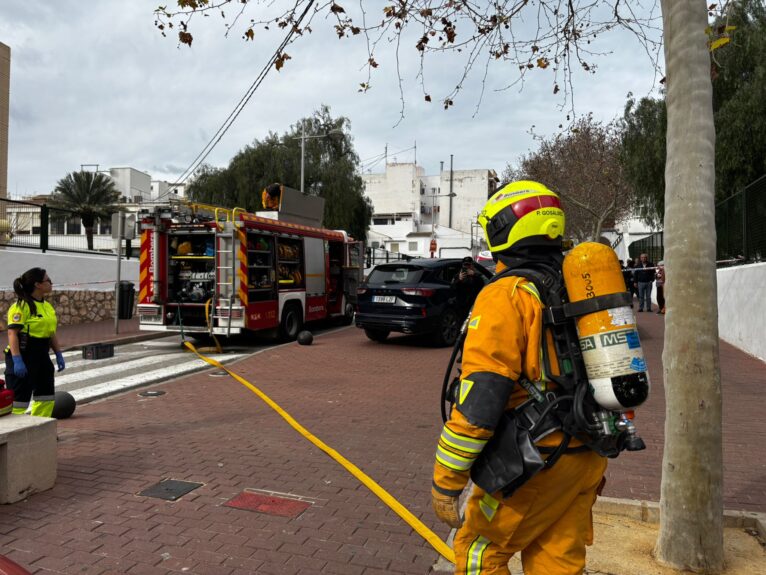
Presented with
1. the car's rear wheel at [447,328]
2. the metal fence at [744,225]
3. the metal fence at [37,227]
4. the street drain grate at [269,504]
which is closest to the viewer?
the street drain grate at [269,504]

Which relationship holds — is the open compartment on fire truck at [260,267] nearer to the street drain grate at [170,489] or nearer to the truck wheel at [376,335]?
the truck wheel at [376,335]

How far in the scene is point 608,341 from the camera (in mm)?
2148

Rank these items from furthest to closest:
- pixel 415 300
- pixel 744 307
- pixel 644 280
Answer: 1. pixel 644 280
2. pixel 415 300
3. pixel 744 307

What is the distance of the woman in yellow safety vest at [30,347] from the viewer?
17.4 feet

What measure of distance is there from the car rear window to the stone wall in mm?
8193

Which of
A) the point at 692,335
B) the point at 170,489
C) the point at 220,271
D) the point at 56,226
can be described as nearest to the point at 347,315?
the point at 220,271

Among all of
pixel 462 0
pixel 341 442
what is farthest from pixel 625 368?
pixel 462 0

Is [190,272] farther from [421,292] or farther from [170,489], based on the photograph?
[170,489]

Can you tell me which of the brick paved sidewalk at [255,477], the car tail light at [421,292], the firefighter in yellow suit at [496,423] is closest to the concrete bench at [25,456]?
the brick paved sidewalk at [255,477]

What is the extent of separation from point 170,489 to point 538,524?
3.11m

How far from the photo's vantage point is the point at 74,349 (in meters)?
11.8

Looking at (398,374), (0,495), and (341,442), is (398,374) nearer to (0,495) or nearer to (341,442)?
(341,442)

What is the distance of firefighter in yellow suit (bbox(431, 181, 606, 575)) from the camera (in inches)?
81.6

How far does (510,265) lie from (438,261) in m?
10.4
